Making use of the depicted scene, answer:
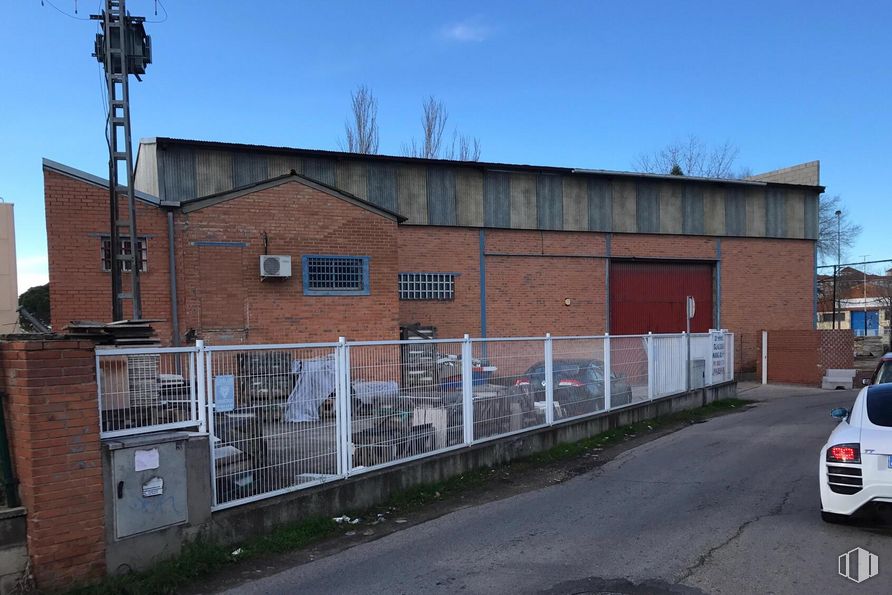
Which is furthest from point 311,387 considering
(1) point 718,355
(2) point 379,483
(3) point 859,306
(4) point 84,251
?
(3) point 859,306

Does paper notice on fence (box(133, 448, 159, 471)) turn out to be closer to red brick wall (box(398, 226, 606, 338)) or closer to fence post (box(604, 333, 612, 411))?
fence post (box(604, 333, 612, 411))

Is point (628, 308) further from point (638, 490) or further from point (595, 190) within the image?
point (638, 490)

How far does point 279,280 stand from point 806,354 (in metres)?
19.6

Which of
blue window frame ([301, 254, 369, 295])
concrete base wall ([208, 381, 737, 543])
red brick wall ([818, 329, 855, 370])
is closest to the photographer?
Result: concrete base wall ([208, 381, 737, 543])

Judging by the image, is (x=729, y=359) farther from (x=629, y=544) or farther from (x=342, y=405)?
(x=342, y=405)

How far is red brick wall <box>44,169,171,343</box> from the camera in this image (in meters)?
13.8

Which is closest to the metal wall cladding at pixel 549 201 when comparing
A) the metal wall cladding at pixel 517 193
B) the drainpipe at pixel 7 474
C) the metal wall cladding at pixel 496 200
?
the metal wall cladding at pixel 517 193

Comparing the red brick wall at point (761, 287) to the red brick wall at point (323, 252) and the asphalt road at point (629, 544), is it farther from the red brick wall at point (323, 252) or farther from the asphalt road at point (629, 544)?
the asphalt road at point (629, 544)

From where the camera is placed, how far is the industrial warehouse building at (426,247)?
1460cm

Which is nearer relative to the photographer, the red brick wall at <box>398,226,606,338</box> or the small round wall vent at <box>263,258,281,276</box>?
the small round wall vent at <box>263,258,281,276</box>

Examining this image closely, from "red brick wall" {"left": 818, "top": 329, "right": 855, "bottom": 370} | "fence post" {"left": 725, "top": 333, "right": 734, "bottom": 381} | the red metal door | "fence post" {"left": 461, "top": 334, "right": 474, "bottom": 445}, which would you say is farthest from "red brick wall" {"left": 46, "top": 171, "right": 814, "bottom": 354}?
"fence post" {"left": 461, "top": 334, "right": 474, "bottom": 445}

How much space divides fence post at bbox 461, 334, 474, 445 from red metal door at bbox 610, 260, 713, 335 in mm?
15475

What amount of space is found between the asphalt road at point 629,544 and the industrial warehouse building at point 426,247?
9262 mm

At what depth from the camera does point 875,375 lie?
8.71 meters
